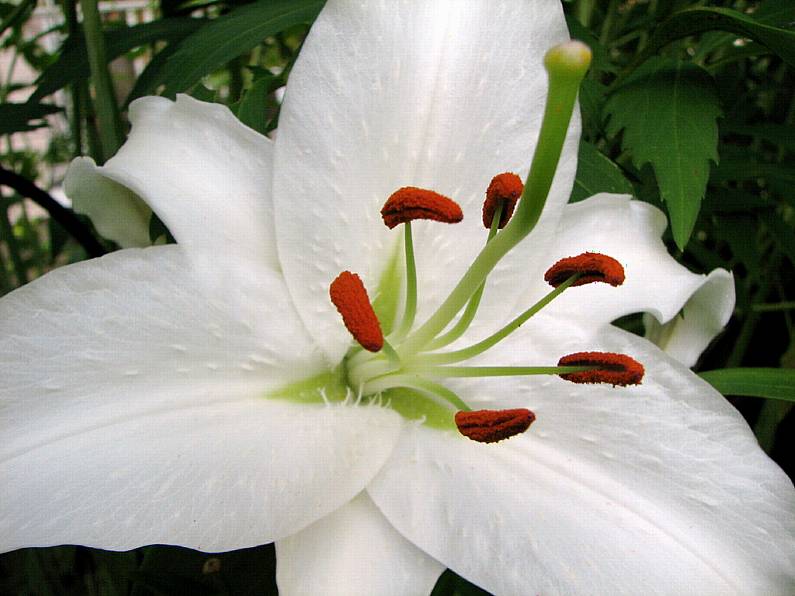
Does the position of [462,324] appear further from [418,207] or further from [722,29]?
[722,29]

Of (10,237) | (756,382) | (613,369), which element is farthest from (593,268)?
(10,237)

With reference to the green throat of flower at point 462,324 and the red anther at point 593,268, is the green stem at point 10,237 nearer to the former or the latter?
the green throat of flower at point 462,324

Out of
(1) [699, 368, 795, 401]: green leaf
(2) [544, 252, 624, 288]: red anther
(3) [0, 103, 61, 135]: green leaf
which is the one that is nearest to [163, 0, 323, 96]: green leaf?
(3) [0, 103, 61, 135]: green leaf

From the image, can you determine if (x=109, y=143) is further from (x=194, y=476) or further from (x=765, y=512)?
(x=765, y=512)

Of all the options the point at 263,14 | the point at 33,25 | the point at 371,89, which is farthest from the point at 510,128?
the point at 33,25

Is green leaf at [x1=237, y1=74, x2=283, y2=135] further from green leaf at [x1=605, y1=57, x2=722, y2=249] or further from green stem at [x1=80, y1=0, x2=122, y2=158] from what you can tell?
green leaf at [x1=605, y1=57, x2=722, y2=249]
